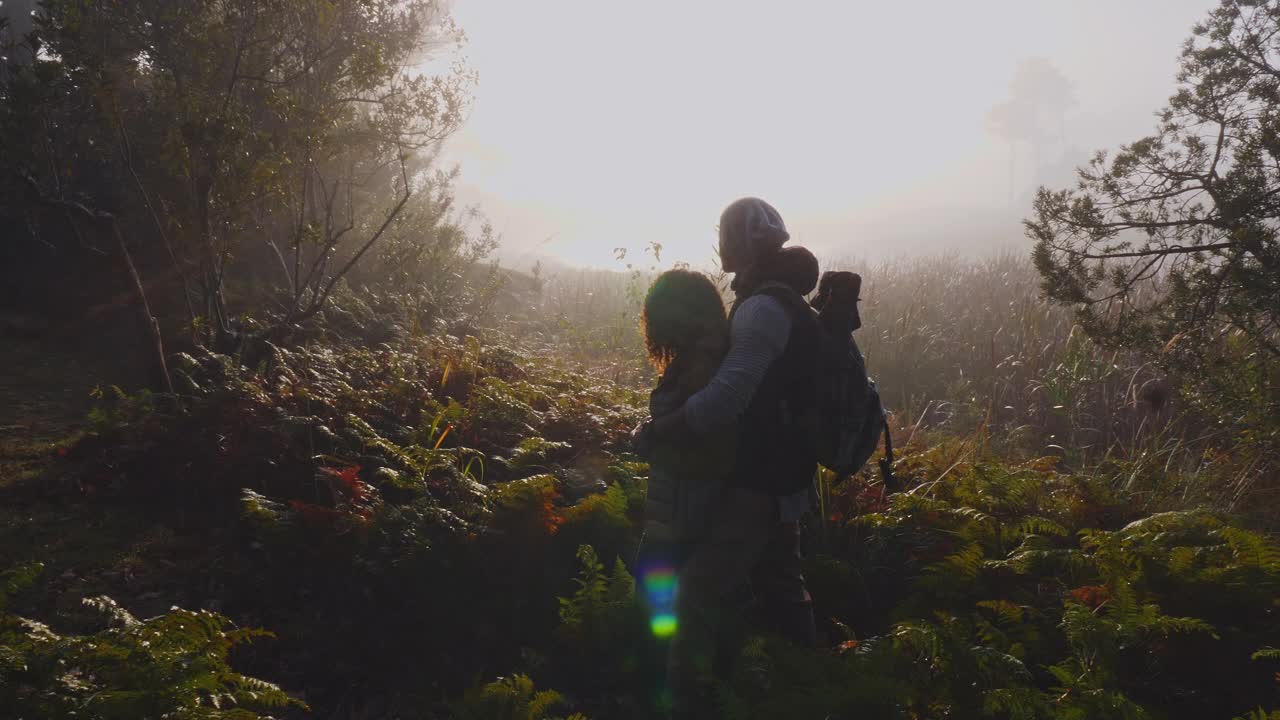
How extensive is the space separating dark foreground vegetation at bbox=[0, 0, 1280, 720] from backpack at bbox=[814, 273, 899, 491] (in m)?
0.82

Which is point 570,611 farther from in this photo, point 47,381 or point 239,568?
point 47,381

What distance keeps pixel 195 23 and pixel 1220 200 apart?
9.76m

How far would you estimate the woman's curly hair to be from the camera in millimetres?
3182

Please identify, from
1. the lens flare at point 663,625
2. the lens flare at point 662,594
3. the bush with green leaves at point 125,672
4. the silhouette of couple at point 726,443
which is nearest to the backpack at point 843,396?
the silhouette of couple at point 726,443

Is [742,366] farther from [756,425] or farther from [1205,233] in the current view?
[1205,233]

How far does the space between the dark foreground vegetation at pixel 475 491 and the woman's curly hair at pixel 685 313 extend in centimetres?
142

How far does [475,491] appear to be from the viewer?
14.7ft

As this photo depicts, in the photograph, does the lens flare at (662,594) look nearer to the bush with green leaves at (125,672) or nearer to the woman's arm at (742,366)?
the woman's arm at (742,366)

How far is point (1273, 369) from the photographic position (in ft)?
17.6

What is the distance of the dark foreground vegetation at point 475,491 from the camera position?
9.77 feet

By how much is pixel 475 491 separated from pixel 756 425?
224 cm

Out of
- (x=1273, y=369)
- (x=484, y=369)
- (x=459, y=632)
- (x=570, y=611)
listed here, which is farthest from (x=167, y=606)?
(x=1273, y=369)

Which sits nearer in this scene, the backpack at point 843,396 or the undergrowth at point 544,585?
the undergrowth at point 544,585

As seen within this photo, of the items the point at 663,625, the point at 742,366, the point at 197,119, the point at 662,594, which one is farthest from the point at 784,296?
the point at 197,119
